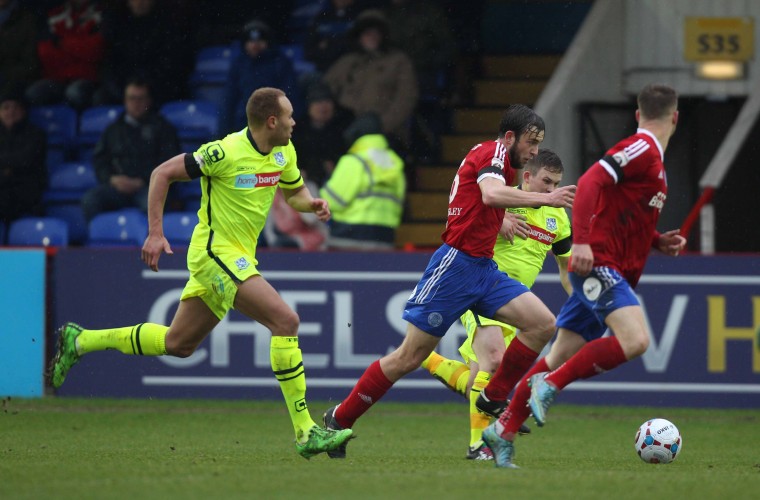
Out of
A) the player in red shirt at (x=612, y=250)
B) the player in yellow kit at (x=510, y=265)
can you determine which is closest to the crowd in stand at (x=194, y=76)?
the player in yellow kit at (x=510, y=265)

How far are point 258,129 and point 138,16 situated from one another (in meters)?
8.33

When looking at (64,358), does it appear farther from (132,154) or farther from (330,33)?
(330,33)

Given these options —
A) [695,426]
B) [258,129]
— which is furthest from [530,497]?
[695,426]

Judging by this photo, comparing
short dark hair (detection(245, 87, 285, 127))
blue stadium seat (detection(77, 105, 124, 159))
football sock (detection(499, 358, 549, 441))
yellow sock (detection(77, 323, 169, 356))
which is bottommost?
football sock (detection(499, 358, 549, 441))

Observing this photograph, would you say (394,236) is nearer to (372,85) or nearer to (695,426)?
(372,85)

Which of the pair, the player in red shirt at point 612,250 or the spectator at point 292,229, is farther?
the spectator at point 292,229

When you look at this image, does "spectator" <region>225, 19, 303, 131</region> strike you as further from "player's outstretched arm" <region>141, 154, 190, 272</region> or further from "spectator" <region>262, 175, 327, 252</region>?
"player's outstretched arm" <region>141, 154, 190, 272</region>

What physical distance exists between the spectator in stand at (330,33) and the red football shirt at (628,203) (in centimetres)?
834

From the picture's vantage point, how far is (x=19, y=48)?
54.2 feet

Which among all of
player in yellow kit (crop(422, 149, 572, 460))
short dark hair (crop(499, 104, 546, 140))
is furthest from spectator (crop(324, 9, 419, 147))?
short dark hair (crop(499, 104, 546, 140))

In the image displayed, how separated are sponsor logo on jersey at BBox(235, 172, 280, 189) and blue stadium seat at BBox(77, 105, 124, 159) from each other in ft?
26.7

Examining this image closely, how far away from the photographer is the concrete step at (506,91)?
16500mm

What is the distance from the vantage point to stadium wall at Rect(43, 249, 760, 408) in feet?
40.9

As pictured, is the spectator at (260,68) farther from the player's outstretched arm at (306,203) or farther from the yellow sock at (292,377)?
the yellow sock at (292,377)
